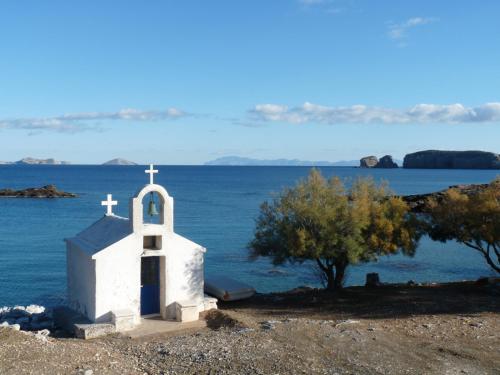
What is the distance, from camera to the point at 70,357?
13.6 metres


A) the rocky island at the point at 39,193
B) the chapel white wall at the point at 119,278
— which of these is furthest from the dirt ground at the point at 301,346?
the rocky island at the point at 39,193

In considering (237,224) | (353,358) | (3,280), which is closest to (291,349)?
(353,358)

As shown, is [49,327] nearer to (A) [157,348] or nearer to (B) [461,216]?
(A) [157,348]

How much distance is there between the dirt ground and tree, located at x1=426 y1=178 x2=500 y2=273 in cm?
449

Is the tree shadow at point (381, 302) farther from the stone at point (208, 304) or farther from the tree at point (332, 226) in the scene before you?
the tree at point (332, 226)

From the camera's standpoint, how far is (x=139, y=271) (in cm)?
1867

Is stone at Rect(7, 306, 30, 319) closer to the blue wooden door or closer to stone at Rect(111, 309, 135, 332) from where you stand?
the blue wooden door

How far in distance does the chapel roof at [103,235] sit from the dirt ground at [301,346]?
3378 millimetres

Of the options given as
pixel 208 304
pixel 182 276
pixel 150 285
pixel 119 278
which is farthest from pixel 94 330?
pixel 208 304

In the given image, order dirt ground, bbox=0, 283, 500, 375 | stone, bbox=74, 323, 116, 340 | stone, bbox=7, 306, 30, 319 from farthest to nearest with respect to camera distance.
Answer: stone, bbox=7, 306, 30, 319 → stone, bbox=74, 323, 116, 340 → dirt ground, bbox=0, 283, 500, 375

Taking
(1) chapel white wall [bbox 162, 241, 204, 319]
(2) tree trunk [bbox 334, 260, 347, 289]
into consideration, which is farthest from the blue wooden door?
(2) tree trunk [bbox 334, 260, 347, 289]

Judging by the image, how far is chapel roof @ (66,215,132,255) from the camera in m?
18.8

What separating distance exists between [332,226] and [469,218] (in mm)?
6462

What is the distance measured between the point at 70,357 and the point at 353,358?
716 centimetres
